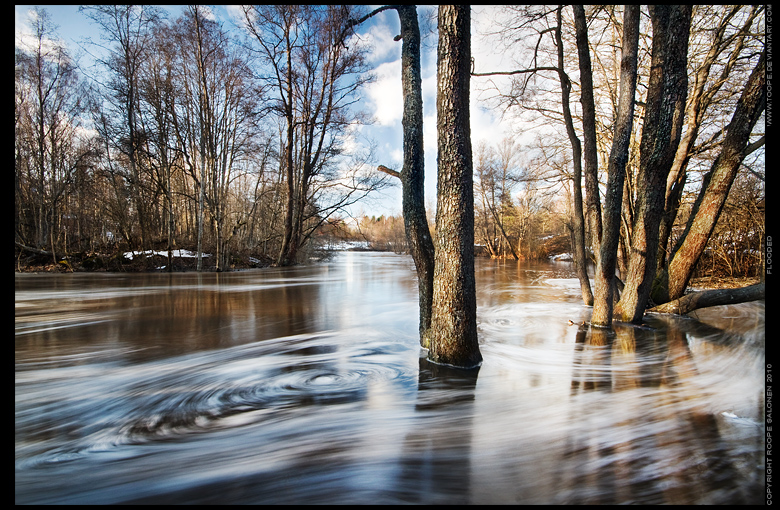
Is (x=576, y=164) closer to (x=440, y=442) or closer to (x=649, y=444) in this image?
(x=649, y=444)

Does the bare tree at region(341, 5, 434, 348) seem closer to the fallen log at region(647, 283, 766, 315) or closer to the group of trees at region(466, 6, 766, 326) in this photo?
the group of trees at region(466, 6, 766, 326)

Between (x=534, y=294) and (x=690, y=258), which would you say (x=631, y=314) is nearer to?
(x=690, y=258)

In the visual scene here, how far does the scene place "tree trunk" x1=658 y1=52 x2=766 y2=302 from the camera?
5867mm

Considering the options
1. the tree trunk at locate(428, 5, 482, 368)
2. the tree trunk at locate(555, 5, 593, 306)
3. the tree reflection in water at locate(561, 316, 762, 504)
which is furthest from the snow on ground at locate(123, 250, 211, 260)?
the tree reflection in water at locate(561, 316, 762, 504)

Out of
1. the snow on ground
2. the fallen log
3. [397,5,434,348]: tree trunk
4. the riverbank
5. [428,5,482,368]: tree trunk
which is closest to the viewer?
[428,5,482,368]: tree trunk

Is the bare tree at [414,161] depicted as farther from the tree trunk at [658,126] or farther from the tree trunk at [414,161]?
the tree trunk at [658,126]

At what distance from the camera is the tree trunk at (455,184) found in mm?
3516

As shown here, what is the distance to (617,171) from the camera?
5.48 metres

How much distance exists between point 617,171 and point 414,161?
3.84 m

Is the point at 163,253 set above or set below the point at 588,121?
below

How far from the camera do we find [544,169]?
12.1 meters

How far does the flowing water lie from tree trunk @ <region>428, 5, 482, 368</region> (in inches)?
30.9

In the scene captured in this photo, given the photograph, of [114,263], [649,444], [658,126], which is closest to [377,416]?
[649,444]

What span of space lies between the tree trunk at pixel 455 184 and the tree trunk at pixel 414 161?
1.79ft
